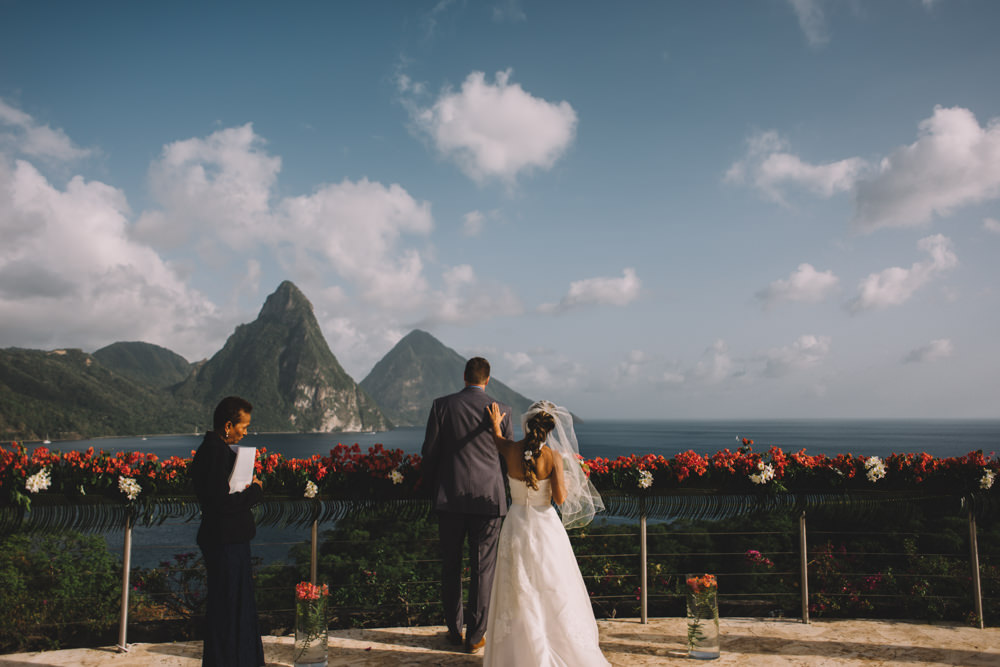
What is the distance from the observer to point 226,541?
370 cm

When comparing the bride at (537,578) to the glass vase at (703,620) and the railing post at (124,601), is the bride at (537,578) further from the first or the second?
the railing post at (124,601)

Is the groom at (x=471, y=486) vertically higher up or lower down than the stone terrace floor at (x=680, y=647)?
higher up

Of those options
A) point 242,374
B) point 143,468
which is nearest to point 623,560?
point 143,468

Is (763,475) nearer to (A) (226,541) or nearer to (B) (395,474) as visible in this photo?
(B) (395,474)

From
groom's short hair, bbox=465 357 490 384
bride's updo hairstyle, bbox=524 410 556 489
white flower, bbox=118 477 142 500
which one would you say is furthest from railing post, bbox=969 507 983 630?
white flower, bbox=118 477 142 500

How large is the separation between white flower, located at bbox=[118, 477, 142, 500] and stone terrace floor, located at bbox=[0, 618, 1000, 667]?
1.23 meters

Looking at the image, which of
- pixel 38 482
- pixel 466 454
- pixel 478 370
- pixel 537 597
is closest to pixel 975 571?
pixel 537 597

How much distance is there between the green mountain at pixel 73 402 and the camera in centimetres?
10906

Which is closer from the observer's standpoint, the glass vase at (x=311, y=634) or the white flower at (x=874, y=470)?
the glass vase at (x=311, y=634)

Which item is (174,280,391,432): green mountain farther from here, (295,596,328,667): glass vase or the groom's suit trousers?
the groom's suit trousers

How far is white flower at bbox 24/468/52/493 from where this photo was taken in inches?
179

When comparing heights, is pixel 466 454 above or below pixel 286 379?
below

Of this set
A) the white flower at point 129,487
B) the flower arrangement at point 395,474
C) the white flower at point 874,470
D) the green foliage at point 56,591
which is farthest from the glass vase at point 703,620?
the green foliage at point 56,591

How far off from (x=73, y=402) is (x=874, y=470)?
146m
